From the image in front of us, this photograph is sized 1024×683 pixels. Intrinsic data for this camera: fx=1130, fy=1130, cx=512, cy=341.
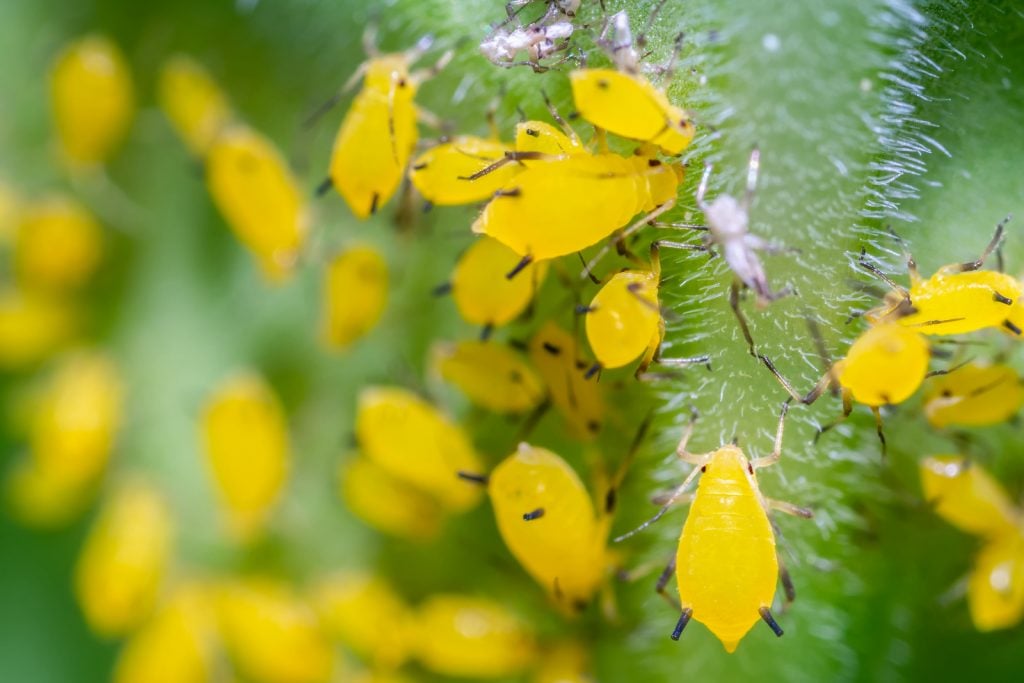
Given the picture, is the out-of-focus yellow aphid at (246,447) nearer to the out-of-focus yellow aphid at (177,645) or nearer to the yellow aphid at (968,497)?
the out-of-focus yellow aphid at (177,645)

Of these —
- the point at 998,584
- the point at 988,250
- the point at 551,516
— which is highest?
the point at 988,250

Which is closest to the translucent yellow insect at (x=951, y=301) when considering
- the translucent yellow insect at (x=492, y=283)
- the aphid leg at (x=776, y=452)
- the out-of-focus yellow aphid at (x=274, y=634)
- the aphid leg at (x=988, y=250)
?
the aphid leg at (x=988, y=250)

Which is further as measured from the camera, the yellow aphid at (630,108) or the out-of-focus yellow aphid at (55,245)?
the out-of-focus yellow aphid at (55,245)

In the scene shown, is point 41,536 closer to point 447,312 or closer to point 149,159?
point 149,159

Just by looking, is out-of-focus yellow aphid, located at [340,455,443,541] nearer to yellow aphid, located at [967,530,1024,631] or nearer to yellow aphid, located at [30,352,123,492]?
yellow aphid, located at [30,352,123,492]

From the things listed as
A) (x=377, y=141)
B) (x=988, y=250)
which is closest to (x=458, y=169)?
(x=377, y=141)

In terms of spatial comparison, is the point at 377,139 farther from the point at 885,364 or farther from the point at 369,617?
the point at 369,617
